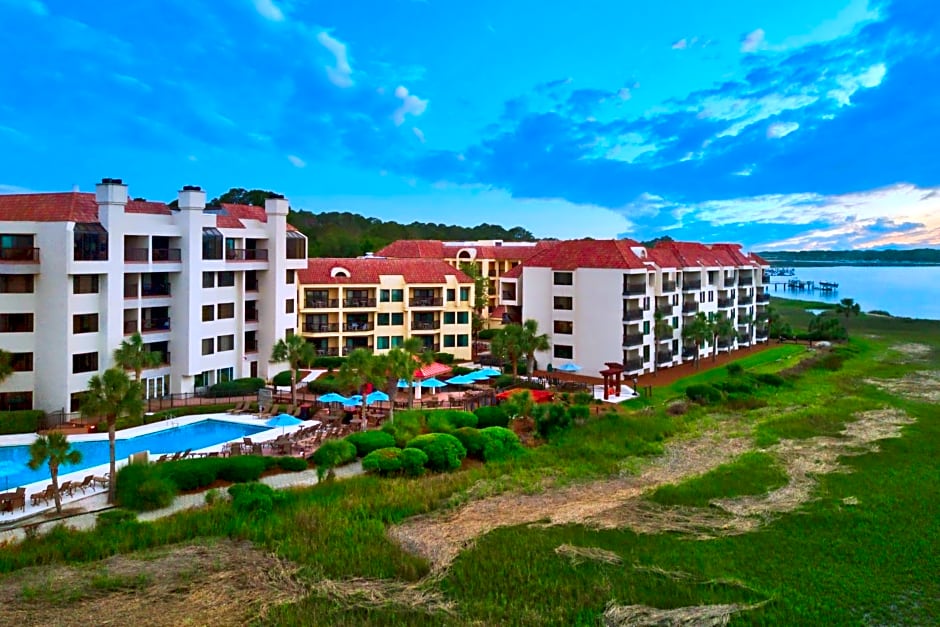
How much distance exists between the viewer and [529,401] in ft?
123

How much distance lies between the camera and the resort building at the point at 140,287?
Result: 118ft

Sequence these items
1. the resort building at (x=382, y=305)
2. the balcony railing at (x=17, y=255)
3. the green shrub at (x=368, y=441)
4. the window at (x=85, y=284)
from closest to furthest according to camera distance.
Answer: the green shrub at (x=368, y=441) → the balcony railing at (x=17, y=255) → the window at (x=85, y=284) → the resort building at (x=382, y=305)

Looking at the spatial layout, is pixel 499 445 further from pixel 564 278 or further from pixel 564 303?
pixel 564 278

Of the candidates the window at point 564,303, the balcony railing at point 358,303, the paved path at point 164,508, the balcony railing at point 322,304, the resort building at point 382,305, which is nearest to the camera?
the paved path at point 164,508

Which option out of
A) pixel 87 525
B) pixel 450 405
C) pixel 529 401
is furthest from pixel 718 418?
pixel 87 525

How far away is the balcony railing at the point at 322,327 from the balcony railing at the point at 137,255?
45.8ft

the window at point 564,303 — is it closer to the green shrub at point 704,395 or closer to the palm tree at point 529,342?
the palm tree at point 529,342

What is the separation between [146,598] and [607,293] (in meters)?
39.3

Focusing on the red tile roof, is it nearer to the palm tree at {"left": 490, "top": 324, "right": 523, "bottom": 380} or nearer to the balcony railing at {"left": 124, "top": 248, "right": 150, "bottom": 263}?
the palm tree at {"left": 490, "top": 324, "right": 523, "bottom": 380}

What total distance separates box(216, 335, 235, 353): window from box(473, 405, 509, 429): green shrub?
1664 centimetres

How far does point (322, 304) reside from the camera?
5244 centimetres

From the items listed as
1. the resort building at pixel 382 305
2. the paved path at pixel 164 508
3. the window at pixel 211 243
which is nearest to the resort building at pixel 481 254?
the resort building at pixel 382 305

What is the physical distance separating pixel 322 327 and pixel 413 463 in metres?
25.5

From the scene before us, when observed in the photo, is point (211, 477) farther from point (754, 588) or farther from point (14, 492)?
point (754, 588)
